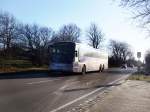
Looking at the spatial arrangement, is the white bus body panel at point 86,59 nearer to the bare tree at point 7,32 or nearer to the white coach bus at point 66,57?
the white coach bus at point 66,57

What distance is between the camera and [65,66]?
32875 millimetres

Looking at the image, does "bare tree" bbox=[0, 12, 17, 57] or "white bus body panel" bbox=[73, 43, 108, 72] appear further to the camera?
"bare tree" bbox=[0, 12, 17, 57]

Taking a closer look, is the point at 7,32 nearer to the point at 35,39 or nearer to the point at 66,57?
the point at 35,39

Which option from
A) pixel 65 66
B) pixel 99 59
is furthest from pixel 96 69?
pixel 65 66

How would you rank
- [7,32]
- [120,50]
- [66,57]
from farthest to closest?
[120,50] → [7,32] → [66,57]

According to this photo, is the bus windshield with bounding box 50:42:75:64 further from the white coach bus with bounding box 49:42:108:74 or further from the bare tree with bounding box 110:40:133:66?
the bare tree with bounding box 110:40:133:66

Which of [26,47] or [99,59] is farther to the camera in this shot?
[26,47]

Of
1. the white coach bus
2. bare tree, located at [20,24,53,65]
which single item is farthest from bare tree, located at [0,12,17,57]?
the white coach bus

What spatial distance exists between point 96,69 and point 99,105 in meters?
31.9

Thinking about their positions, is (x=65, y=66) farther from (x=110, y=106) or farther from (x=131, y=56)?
A: (x=131, y=56)

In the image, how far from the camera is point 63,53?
109ft

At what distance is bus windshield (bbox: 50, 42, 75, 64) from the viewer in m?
33.0

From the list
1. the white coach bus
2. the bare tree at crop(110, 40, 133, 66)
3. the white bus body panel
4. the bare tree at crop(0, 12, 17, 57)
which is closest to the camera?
the white coach bus

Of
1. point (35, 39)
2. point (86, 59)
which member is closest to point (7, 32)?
point (35, 39)
